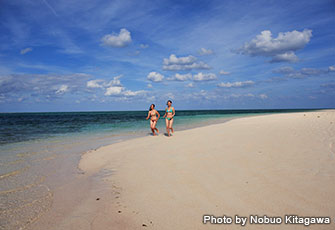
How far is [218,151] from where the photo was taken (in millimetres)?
6922

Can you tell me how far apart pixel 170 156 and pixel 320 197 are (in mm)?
4457

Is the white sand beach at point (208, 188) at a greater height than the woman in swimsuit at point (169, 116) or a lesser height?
lesser

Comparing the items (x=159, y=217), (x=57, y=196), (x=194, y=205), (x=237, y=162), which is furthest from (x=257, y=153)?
(x=57, y=196)

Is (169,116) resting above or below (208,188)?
above

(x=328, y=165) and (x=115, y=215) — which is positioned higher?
(x=328, y=165)

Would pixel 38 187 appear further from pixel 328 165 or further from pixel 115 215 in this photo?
pixel 328 165

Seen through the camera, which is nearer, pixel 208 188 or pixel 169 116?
pixel 208 188

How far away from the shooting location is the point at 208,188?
397cm

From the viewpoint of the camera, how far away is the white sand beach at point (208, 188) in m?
3.00

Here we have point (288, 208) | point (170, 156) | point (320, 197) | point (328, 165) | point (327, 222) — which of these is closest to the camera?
point (327, 222)

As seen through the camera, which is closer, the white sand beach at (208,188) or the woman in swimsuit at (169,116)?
the white sand beach at (208,188)

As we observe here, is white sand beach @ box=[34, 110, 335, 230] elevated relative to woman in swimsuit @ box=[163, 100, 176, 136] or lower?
lower

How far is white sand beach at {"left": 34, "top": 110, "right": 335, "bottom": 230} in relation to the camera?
3.00 m

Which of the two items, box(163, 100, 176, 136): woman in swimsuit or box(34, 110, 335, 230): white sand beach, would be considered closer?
box(34, 110, 335, 230): white sand beach
